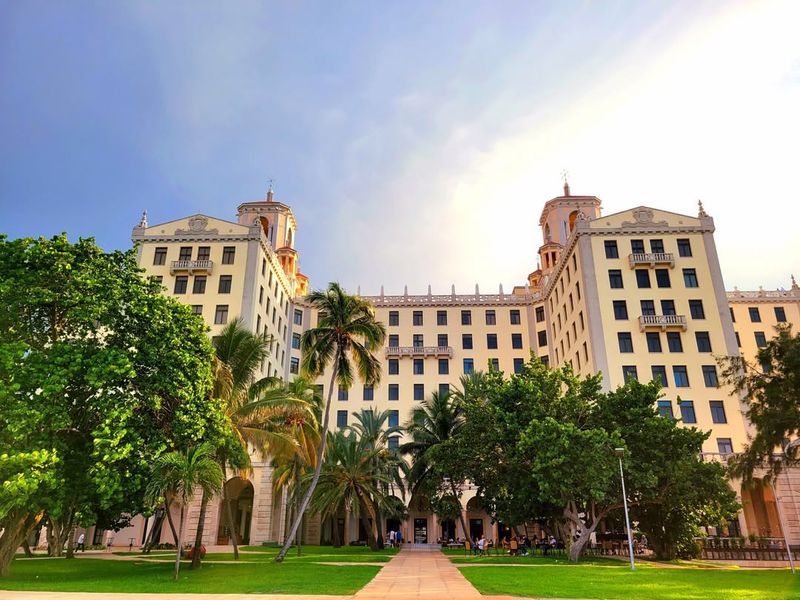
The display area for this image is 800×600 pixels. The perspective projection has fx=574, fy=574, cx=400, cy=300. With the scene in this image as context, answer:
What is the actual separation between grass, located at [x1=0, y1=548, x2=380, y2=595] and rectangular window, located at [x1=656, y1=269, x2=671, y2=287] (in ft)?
111

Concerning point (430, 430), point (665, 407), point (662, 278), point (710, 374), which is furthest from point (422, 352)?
point (710, 374)

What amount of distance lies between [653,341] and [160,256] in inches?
1604

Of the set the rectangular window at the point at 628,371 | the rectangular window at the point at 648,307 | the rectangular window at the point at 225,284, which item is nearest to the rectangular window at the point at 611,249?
the rectangular window at the point at 648,307

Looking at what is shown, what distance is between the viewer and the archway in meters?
47.8

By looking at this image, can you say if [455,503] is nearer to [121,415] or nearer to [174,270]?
[121,415]

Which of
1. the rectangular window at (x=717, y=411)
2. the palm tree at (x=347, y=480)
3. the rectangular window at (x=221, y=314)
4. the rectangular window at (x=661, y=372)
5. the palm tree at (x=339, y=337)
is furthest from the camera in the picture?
the rectangular window at (x=221, y=314)

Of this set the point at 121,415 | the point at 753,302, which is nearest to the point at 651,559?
the point at 121,415

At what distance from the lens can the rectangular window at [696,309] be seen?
148 feet

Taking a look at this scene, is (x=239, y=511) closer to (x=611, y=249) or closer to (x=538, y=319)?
(x=538, y=319)

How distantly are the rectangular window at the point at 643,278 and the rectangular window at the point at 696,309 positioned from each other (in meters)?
3.58

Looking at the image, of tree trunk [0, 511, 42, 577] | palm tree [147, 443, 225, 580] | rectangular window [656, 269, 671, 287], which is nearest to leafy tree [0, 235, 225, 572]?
tree trunk [0, 511, 42, 577]

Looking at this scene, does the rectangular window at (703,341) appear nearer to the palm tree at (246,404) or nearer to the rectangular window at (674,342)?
the rectangular window at (674,342)

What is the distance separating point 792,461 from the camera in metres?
24.7

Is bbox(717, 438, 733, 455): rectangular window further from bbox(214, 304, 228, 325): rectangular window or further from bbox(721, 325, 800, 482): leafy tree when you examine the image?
bbox(214, 304, 228, 325): rectangular window
